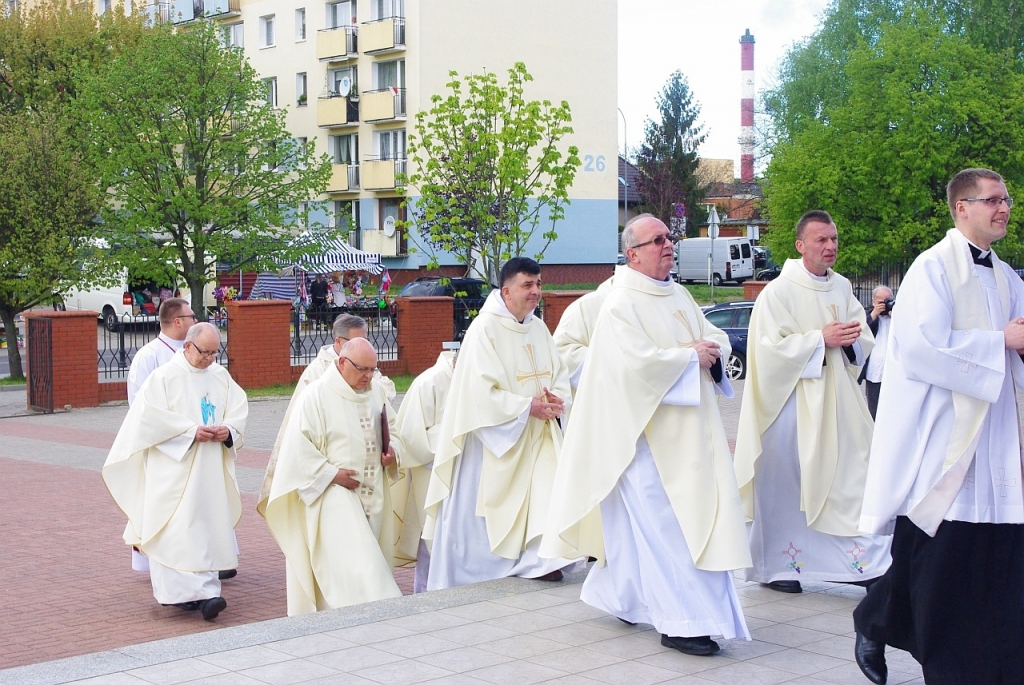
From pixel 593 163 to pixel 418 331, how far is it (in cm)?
2695

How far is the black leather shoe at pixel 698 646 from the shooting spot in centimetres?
581

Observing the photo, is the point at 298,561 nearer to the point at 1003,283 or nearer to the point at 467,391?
the point at 467,391

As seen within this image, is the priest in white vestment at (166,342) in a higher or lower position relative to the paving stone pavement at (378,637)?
higher

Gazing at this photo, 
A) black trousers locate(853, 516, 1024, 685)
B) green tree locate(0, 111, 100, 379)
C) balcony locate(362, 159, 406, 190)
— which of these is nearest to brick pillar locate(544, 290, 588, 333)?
green tree locate(0, 111, 100, 379)

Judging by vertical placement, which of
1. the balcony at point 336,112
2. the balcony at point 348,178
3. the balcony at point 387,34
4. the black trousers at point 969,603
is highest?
the balcony at point 387,34

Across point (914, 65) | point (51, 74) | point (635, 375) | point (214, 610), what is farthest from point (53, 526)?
point (51, 74)

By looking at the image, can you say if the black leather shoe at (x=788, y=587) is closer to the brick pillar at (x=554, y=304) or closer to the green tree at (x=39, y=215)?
the green tree at (x=39, y=215)

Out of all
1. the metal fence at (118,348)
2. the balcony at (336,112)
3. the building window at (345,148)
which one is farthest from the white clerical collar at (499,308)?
the building window at (345,148)

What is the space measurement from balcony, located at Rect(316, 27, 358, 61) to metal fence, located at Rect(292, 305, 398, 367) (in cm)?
2508

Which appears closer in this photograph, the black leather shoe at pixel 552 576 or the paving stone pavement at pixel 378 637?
the paving stone pavement at pixel 378 637

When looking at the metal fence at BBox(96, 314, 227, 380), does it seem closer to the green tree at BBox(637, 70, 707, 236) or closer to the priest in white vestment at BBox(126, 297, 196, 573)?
the priest in white vestment at BBox(126, 297, 196, 573)

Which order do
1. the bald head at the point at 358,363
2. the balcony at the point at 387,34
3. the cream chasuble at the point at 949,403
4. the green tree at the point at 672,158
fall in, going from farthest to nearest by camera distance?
the green tree at the point at 672,158
the balcony at the point at 387,34
the bald head at the point at 358,363
the cream chasuble at the point at 949,403

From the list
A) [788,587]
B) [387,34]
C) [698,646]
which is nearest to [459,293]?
[788,587]

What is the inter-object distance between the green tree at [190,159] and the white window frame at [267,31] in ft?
71.4
